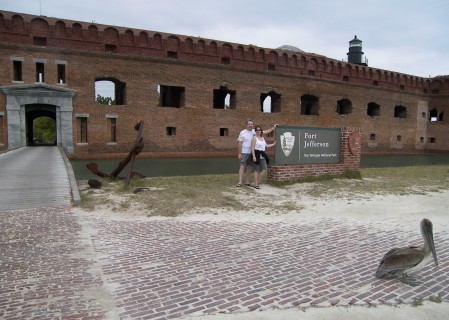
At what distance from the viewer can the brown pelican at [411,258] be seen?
3.46 m

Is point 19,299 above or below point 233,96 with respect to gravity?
below

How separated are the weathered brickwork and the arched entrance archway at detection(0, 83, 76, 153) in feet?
0.84

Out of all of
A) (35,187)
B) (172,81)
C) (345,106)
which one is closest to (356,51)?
(345,106)

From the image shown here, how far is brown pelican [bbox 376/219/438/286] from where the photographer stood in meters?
3.46

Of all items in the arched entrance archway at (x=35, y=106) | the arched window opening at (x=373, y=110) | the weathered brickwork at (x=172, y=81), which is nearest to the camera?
the arched entrance archway at (x=35, y=106)

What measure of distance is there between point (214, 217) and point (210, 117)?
1794 centimetres

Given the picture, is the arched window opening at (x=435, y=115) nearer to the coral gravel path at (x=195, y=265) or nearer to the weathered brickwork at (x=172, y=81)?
the weathered brickwork at (x=172, y=81)

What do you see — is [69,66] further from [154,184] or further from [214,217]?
[214,217]

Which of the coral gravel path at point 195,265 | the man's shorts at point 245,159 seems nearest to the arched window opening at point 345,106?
the man's shorts at point 245,159

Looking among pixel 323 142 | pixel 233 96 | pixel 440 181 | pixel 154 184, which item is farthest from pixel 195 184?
pixel 233 96

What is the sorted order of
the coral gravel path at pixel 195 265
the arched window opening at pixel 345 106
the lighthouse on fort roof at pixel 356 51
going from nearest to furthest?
the coral gravel path at pixel 195 265, the arched window opening at pixel 345 106, the lighthouse on fort roof at pixel 356 51

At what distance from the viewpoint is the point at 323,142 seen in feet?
35.6

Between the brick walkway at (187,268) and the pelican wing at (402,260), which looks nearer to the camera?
the brick walkway at (187,268)

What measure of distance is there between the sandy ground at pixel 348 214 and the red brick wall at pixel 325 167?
21.0 inches
